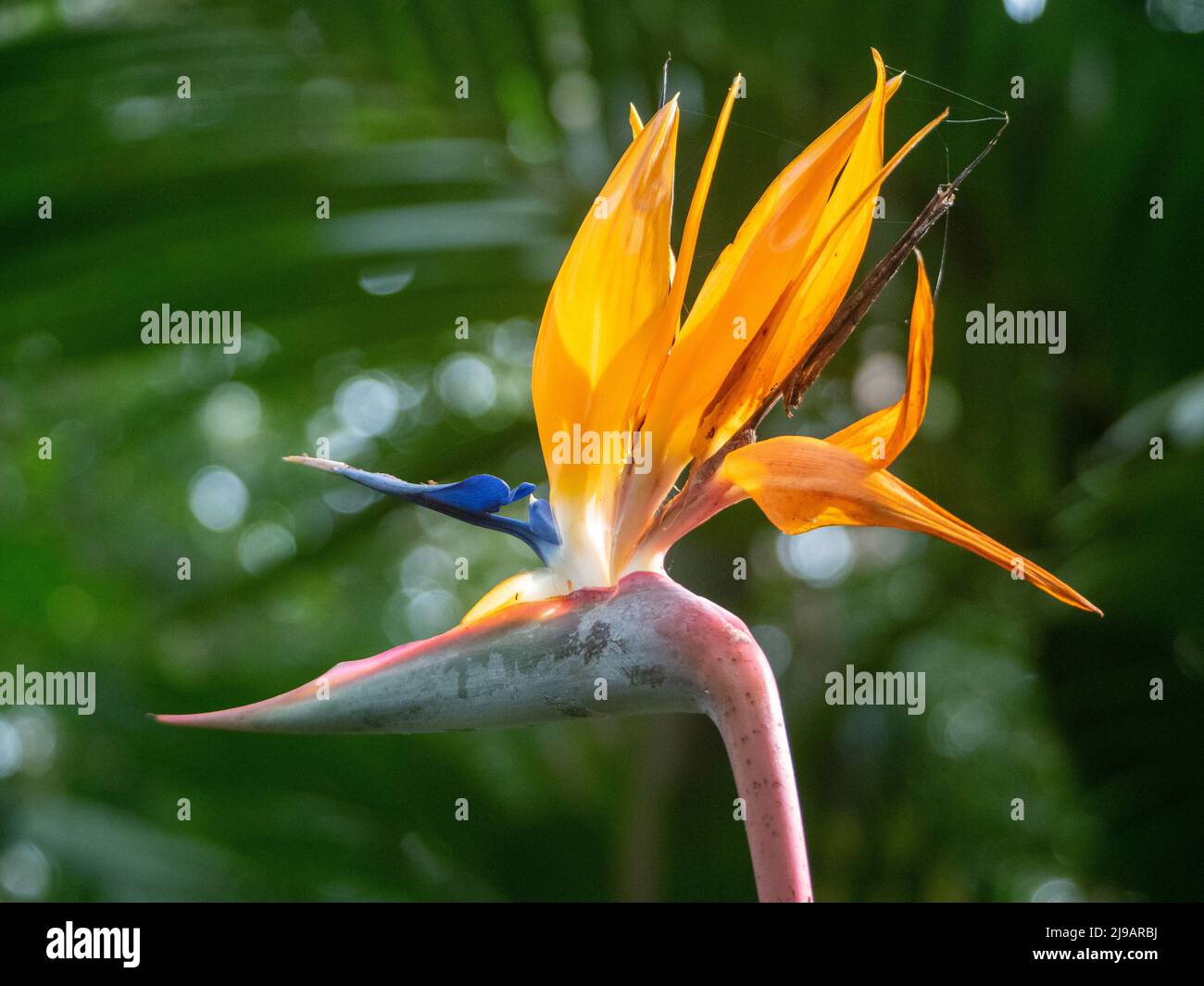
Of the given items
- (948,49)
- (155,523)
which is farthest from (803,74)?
(155,523)

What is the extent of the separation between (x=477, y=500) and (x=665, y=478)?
10 cm

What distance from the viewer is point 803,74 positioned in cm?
132

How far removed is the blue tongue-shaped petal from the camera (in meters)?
0.61

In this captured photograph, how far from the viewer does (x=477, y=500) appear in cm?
63

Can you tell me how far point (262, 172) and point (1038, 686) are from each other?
3.79 feet

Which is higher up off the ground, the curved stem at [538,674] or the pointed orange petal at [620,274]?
the pointed orange petal at [620,274]

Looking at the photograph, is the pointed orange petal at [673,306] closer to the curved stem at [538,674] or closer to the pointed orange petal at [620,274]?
the pointed orange petal at [620,274]

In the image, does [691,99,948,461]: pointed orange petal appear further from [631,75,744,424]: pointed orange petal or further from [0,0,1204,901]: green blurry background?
[0,0,1204,901]: green blurry background

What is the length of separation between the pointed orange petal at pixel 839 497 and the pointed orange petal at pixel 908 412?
18 mm

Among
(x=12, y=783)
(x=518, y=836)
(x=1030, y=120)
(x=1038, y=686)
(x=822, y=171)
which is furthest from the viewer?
(x=12, y=783)

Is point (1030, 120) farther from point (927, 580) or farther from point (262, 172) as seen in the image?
point (262, 172)

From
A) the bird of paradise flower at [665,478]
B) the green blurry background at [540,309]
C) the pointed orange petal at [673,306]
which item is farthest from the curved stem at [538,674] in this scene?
the green blurry background at [540,309]

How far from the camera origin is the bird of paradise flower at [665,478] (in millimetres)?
516

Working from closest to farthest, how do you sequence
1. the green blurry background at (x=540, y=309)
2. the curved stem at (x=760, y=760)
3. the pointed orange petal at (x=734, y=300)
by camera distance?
the curved stem at (x=760, y=760), the pointed orange petal at (x=734, y=300), the green blurry background at (x=540, y=309)
